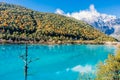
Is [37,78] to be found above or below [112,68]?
below

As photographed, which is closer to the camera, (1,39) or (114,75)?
(114,75)

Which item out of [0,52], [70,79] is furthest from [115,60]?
[0,52]

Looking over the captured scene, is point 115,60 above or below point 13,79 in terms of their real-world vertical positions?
above

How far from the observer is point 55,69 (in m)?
95.0

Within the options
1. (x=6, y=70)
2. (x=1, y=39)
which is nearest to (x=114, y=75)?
(x=6, y=70)

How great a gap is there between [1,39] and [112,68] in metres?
146

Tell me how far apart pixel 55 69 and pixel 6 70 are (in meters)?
17.2

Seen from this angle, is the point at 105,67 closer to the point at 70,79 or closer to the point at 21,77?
the point at 70,79

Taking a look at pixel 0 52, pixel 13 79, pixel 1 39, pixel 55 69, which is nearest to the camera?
pixel 13 79

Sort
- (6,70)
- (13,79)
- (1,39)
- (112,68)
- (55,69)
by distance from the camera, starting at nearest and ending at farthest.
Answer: (112,68) → (13,79) → (6,70) → (55,69) → (1,39)

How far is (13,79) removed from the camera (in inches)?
2862

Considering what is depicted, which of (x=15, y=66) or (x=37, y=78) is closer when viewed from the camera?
(x=37, y=78)

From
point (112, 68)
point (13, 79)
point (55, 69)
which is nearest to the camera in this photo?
point (112, 68)

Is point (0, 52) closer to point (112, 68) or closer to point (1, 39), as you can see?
point (1, 39)
